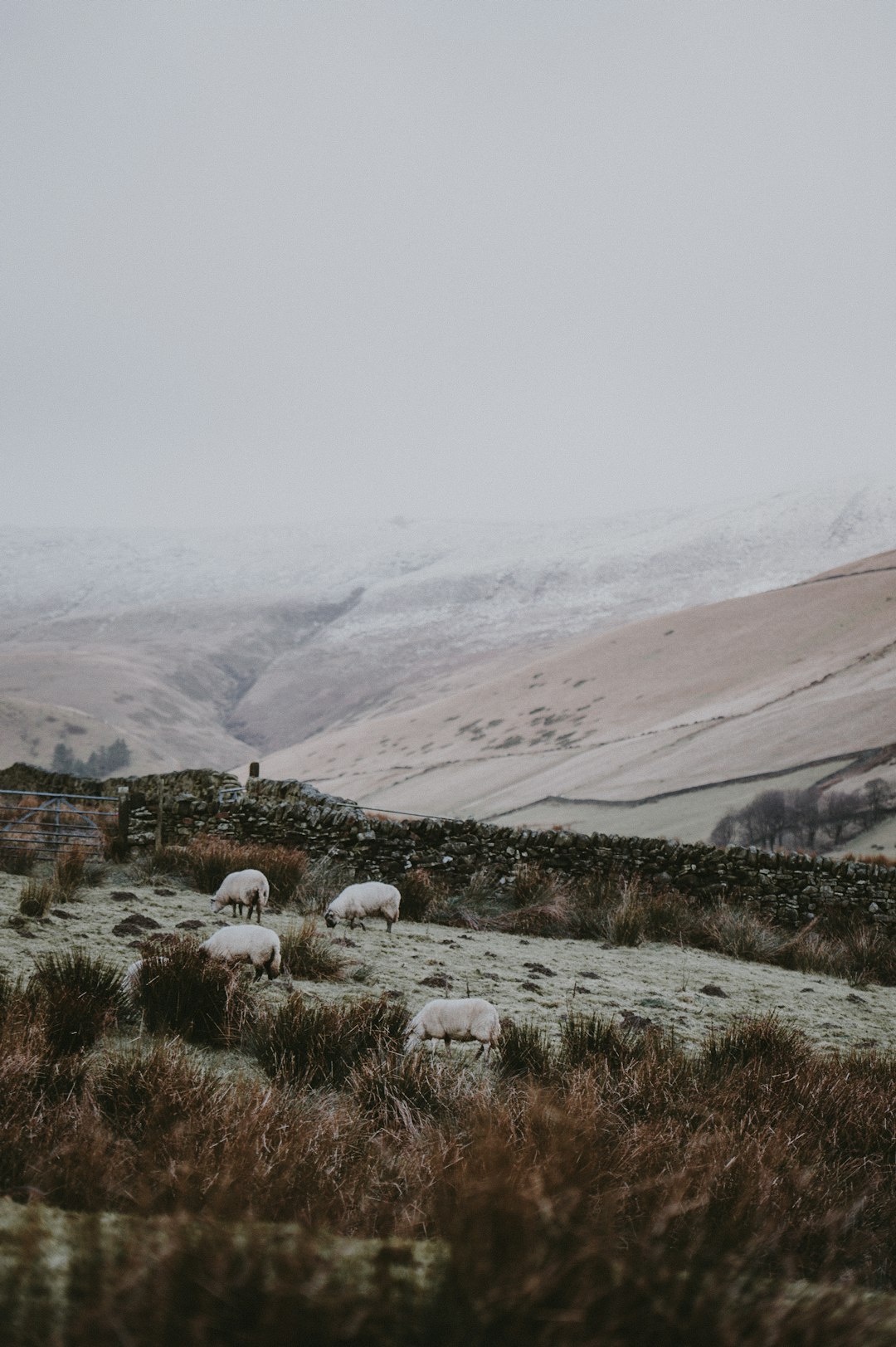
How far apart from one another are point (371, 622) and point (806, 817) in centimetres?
12242

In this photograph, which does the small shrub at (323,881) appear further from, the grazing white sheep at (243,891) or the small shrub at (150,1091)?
the small shrub at (150,1091)

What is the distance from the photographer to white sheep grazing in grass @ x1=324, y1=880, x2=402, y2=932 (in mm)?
8898

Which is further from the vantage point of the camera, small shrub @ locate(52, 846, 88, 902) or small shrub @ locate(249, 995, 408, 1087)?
small shrub @ locate(52, 846, 88, 902)

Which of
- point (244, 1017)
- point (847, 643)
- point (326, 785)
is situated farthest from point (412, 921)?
point (326, 785)

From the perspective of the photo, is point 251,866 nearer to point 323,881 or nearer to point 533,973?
point 323,881

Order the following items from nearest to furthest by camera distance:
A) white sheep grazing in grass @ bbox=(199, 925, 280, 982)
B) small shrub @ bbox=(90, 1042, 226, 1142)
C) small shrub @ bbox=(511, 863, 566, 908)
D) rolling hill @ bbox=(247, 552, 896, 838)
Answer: small shrub @ bbox=(90, 1042, 226, 1142), white sheep grazing in grass @ bbox=(199, 925, 280, 982), small shrub @ bbox=(511, 863, 566, 908), rolling hill @ bbox=(247, 552, 896, 838)

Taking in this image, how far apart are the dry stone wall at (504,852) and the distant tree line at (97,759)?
6497 centimetres

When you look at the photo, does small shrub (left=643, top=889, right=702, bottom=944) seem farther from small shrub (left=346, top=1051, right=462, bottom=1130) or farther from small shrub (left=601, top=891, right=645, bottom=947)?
small shrub (left=346, top=1051, right=462, bottom=1130)

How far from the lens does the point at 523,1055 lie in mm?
4477

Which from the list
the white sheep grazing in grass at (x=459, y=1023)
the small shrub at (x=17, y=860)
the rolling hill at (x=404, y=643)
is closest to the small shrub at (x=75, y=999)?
the white sheep grazing in grass at (x=459, y=1023)

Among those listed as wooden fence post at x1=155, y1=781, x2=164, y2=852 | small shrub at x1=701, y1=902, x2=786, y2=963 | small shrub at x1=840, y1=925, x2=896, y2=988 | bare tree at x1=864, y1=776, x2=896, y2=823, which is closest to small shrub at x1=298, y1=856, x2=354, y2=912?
wooden fence post at x1=155, y1=781, x2=164, y2=852

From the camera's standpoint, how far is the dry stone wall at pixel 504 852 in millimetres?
12414

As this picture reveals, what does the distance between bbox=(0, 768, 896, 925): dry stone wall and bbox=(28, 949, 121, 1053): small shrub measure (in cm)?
780

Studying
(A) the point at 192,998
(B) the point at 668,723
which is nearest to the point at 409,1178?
(A) the point at 192,998
